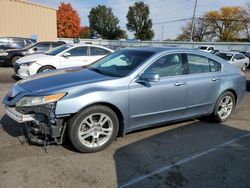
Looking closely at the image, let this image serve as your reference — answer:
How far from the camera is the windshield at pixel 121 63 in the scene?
13.9 ft

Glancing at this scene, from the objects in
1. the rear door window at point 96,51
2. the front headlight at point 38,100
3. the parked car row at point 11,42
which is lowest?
the front headlight at point 38,100

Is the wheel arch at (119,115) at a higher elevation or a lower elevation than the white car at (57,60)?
lower

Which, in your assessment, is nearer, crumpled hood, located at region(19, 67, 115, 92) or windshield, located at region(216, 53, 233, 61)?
crumpled hood, located at region(19, 67, 115, 92)

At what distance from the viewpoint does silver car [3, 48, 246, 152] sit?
11.5 feet

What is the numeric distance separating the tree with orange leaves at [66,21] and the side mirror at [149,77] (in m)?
68.2

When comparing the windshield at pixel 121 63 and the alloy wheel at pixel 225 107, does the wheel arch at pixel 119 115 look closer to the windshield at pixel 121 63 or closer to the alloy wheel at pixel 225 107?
the windshield at pixel 121 63

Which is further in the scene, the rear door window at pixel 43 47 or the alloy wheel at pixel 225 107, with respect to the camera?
the rear door window at pixel 43 47

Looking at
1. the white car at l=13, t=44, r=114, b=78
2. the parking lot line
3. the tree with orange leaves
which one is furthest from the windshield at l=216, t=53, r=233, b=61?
the tree with orange leaves

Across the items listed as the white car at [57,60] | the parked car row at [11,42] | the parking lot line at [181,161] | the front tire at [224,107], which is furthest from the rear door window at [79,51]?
the parked car row at [11,42]

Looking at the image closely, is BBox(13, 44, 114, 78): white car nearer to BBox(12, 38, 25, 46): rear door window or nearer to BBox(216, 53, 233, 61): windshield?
BBox(12, 38, 25, 46): rear door window

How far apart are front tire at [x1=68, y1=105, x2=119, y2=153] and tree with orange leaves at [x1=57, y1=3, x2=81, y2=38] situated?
68382mm

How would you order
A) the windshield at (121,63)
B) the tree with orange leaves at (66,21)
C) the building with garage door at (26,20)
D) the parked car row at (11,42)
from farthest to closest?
the tree with orange leaves at (66,21) < the building with garage door at (26,20) < the parked car row at (11,42) < the windshield at (121,63)

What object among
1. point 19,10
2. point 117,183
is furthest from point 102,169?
point 19,10

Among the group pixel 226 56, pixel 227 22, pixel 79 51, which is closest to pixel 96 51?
pixel 79 51
